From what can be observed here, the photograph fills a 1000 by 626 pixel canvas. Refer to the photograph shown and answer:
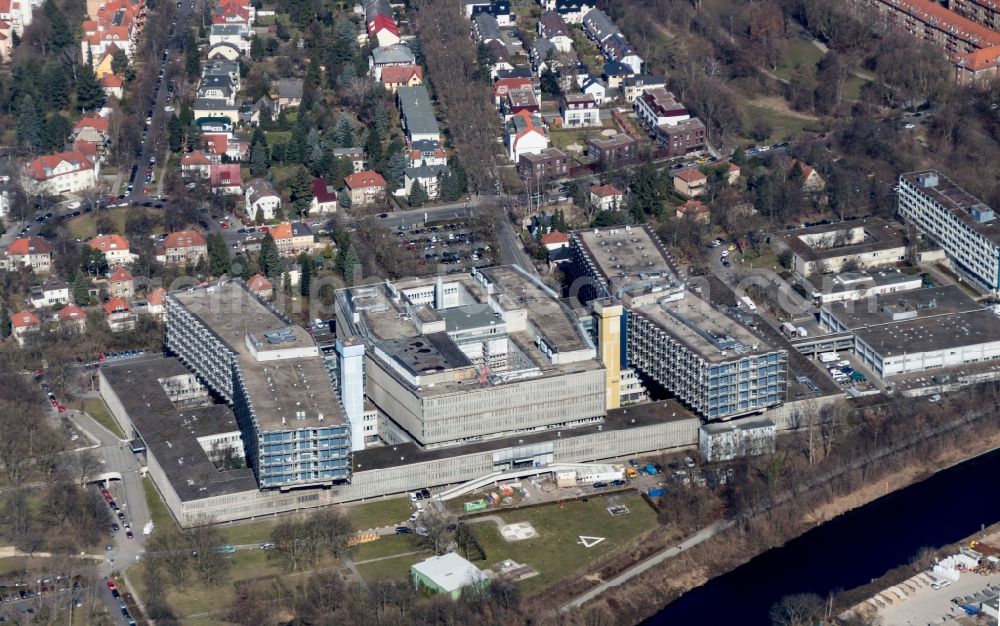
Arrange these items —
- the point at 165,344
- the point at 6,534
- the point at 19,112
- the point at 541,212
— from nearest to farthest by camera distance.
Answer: the point at 6,534
the point at 165,344
the point at 541,212
the point at 19,112

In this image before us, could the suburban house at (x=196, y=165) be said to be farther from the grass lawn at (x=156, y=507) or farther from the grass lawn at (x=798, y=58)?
the grass lawn at (x=798, y=58)

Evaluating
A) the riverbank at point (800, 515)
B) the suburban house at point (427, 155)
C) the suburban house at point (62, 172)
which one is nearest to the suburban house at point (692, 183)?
the suburban house at point (427, 155)

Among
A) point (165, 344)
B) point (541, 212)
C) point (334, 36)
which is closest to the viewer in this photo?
point (165, 344)

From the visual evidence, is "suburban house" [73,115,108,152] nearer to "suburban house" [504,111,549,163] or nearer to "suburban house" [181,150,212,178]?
"suburban house" [181,150,212,178]

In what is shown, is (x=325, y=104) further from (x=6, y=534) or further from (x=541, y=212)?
(x=6, y=534)

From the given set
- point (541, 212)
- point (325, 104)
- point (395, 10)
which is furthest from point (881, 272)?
point (395, 10)

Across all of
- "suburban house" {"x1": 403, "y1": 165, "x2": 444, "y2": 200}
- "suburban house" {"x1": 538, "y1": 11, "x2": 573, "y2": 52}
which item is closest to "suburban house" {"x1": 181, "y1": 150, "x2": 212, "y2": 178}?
"suburban house" {"x1": 403, "y1": 165, "x2": 444, "y2": 200}

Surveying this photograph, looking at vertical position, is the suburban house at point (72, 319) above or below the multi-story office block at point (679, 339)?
below
